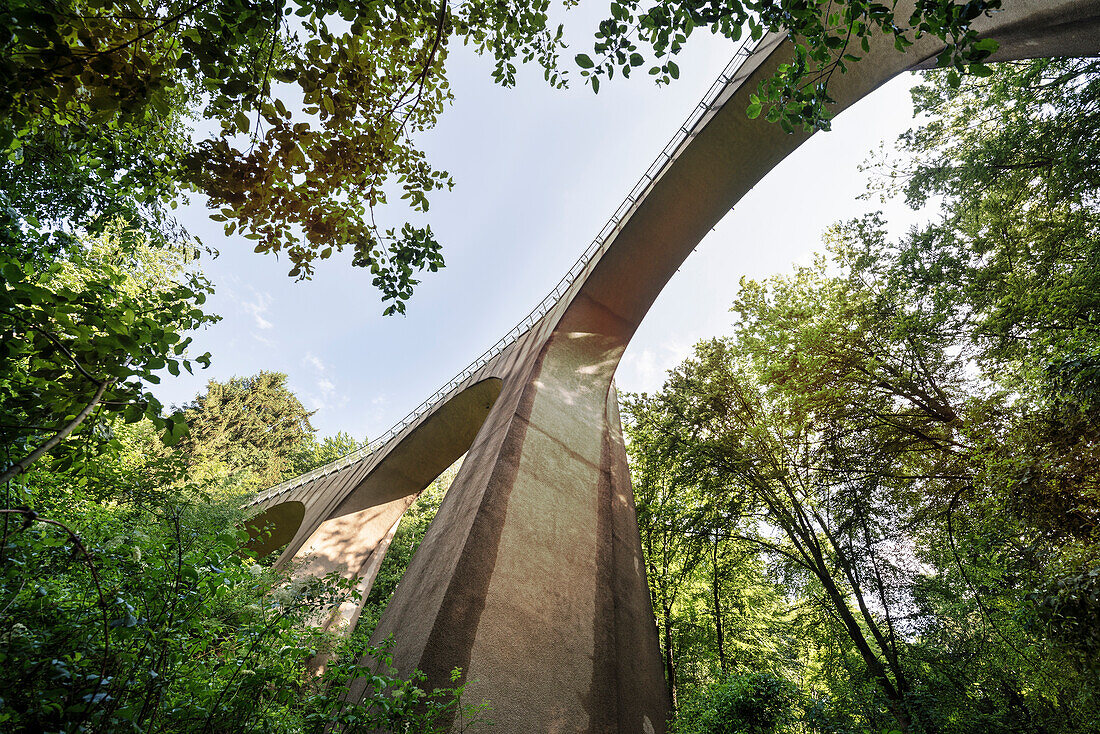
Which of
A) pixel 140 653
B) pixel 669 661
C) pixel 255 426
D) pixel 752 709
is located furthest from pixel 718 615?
pixel 255 426

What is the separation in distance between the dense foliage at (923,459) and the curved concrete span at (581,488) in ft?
4.33

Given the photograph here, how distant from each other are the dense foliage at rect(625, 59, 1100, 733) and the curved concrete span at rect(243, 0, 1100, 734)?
4.33 feet

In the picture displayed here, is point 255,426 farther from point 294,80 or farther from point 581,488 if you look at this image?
point 294,80

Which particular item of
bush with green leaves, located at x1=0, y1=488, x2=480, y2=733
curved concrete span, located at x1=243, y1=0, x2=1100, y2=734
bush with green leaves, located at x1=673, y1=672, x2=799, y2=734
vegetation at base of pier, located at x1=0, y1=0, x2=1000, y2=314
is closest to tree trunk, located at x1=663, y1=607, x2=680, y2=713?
curved concrete span, located at x1=243, y1=0, x2=1100, y2=734

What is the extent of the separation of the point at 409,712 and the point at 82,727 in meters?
1.47

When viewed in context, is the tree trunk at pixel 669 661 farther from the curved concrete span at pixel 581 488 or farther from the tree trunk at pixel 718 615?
the curved concrete span at pixel 581 488

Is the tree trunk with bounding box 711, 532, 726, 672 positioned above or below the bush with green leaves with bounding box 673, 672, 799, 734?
above

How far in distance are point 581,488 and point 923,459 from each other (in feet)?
19.4

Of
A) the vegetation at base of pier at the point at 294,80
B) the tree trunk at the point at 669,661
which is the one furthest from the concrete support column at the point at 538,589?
the tree trunk at the point at 669,661

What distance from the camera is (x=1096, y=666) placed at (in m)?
3.45

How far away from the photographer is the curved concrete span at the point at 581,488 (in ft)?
12.5

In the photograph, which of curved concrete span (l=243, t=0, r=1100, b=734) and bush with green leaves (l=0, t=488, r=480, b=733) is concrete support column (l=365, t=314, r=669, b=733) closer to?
curved concrete span (l=243, t=0, r=1100, b=734)

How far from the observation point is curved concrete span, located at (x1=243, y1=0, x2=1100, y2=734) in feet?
12.5

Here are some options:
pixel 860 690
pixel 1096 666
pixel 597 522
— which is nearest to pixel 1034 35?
pixel 1096 666
